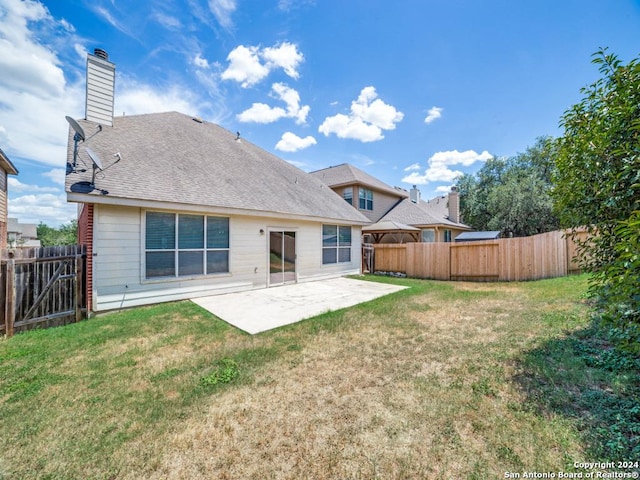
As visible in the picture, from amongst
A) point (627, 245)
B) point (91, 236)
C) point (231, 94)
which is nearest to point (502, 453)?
point (627, 245)

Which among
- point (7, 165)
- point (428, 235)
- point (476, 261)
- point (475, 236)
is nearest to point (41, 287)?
point (7, 165)

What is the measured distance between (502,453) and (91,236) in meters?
8.38

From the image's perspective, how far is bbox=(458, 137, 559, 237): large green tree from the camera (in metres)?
21.8

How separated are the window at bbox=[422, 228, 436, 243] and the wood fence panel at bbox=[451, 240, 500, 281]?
24.1ft

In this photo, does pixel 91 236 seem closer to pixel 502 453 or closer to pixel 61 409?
pixel 61 409

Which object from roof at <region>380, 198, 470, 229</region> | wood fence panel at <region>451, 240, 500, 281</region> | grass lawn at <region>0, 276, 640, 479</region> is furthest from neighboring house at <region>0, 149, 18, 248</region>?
roof at <region>380, 198, 470, 229</region>

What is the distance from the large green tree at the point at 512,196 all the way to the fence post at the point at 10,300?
25203 mm

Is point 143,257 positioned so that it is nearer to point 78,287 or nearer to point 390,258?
point 78,287

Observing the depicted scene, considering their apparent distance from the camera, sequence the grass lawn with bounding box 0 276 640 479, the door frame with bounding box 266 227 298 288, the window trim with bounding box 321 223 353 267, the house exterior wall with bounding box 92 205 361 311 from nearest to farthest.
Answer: the grass lawn with bounding box 0 276 640 479 < the house exterior wall with bounding box 92 205 361 311 < the door frame with bounding box 266 227 298 288 < the window trim with bounding box 321 223 353 267

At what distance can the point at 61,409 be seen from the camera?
2.78 meters

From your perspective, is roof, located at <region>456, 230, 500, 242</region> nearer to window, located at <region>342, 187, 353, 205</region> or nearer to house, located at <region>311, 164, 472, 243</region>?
house, located at <region>311, 164, 472, 243</region>

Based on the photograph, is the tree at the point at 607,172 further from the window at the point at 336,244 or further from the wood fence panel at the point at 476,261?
the window at the point at 336,244

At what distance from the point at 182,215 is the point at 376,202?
15.4 meters

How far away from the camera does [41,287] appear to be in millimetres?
5449
